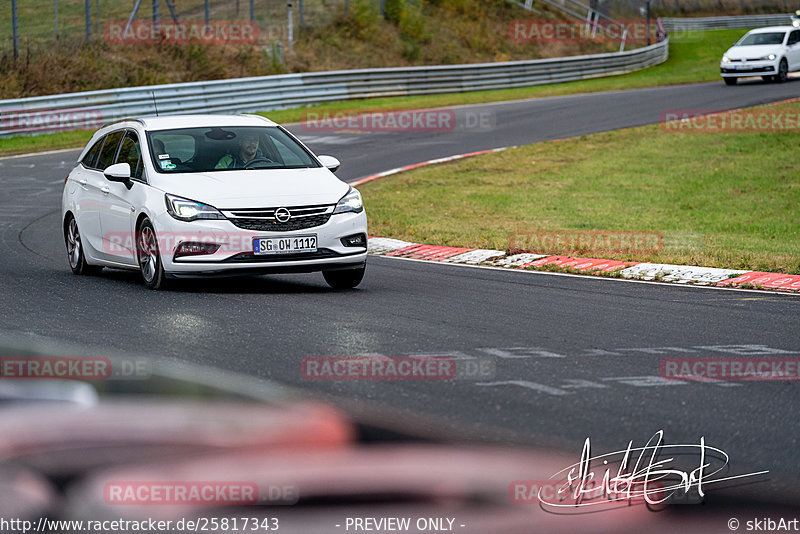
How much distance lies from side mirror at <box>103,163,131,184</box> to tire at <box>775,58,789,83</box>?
30483 millimetres

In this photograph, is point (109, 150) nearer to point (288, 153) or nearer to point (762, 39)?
point (288, 153)

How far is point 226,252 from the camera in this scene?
9.98 m

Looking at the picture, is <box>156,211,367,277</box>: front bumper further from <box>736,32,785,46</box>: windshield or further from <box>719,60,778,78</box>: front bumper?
<box>736,32,785,46</box>: windshield

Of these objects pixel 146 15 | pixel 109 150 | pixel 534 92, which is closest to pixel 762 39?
pixel 534 92

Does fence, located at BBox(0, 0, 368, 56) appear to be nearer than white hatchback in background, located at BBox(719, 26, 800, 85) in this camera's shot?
Yes

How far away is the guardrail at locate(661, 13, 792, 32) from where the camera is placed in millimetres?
70000

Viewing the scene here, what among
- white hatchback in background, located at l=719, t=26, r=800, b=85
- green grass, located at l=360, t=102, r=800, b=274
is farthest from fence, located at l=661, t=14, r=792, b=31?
green grass, located at l=360, t=102, r=800, b=274

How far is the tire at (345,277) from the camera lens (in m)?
10.6

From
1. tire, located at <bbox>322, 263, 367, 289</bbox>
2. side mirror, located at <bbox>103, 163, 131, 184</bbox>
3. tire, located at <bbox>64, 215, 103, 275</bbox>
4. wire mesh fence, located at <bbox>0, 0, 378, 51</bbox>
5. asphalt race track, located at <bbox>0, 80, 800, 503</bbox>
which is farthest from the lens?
wire mesh fence, located at <bbox>0, 0, 378, 51</bbox>

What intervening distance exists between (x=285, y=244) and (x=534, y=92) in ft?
94.1

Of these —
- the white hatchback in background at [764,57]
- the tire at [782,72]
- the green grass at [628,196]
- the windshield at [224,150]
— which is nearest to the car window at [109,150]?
the windshield at [224,150]

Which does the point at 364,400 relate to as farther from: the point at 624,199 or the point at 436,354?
the point at 624,199

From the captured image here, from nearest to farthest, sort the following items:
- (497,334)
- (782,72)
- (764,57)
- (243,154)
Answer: (497,334) → (243,154) → (764,57) → (782,72)

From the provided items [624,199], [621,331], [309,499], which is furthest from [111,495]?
[624,199]
